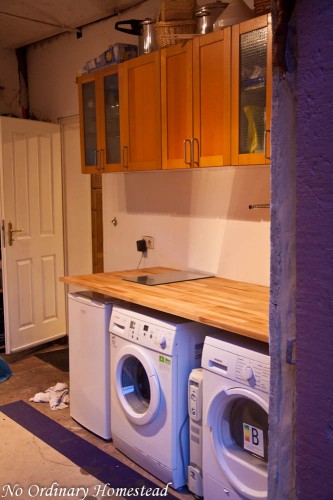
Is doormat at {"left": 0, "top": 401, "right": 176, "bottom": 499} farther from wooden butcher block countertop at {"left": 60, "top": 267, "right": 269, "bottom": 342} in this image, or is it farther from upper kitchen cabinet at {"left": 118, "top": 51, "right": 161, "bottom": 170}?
upper kitchen cabinet at {"left": 118, "top": 51, "right": 161, "bottom": 170}

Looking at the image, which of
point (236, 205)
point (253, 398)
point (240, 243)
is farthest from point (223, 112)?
point (253, 398)

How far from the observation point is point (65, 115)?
14.6ft

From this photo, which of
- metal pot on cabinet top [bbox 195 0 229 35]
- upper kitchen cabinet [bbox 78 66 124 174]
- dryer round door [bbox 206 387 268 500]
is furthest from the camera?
upper kitchen cabinet [bbox 78 66 124 174]

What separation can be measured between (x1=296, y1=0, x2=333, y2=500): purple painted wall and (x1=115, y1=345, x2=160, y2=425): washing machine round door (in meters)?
1.97

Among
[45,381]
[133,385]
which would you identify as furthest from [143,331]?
[45,381]

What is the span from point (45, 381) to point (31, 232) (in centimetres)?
135

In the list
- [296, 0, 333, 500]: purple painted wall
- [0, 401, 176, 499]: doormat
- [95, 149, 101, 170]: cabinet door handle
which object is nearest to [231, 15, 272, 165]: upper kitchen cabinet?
[95, 149, 101, 170]: cabinet door handle

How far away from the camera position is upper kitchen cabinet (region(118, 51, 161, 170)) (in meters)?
3.00

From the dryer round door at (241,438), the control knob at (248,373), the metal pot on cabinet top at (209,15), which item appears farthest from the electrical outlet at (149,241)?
the control knob at (248,373)

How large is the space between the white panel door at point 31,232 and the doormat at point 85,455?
3.80 feet

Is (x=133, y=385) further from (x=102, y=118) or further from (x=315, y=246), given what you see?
(x=315, y=246)

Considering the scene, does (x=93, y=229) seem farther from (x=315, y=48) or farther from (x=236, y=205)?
(x=315, y=48)

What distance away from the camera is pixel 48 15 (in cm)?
388

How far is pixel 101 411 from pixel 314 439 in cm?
253
